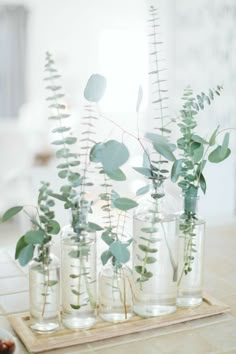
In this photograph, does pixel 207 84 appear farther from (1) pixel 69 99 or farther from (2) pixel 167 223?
(2) pixel 167 223

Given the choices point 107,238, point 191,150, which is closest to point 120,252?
point 107,238

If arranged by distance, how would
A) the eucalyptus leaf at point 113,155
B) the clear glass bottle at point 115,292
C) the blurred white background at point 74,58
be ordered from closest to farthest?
the eucalyptus leaf at point 113,155 → the clear glass bottle at point 115,292 → the blurred white background at point 74,58

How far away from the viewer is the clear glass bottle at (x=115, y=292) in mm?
964

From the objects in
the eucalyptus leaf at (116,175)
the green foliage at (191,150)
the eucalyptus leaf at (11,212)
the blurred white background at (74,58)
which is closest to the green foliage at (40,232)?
the eucalyptus leaf at (11,212)

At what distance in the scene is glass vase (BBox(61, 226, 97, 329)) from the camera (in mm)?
921

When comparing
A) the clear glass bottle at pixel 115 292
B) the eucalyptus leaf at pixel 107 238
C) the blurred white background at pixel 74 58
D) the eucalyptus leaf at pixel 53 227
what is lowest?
→ the clear glass bottle at pixel 115 292

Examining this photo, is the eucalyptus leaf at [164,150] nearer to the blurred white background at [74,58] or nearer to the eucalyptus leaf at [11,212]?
the eucalyptus leaf at [11,212]

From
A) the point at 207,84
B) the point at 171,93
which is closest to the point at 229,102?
the point at 207,84

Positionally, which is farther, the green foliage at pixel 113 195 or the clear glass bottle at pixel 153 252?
the clear glass bottle at pixel 153 252

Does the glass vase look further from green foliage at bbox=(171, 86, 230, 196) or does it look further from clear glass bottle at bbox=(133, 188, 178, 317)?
green foliage at bbox=(171, 86, 230, 196)

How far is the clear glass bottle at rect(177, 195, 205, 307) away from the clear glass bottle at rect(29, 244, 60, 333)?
0.25 metres

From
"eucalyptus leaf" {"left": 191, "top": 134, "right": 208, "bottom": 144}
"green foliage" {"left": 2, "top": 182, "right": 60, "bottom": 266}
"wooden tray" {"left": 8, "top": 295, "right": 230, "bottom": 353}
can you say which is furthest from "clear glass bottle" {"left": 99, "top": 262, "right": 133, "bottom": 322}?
"eucalyptus leaf" {"left": 191, "top": 134, "right": 208, "bottom": 144}

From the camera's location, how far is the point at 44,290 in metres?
0.92

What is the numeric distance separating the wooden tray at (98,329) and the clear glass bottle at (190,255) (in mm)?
26
